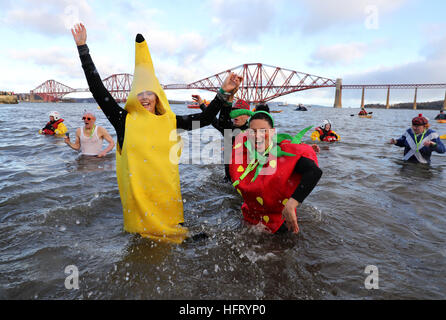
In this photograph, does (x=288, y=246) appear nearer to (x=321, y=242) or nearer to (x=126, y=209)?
(x=321, y=242)

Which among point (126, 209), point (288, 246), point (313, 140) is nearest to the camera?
point (126, 209)

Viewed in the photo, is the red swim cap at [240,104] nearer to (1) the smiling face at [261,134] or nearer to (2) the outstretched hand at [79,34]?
(1) the smiling face at [261,134]

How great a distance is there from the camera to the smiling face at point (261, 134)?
2963 mm

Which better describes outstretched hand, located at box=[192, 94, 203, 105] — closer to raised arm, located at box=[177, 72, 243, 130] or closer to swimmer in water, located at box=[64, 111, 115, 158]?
raised arm, located at box=[177, 72, 243, 130]

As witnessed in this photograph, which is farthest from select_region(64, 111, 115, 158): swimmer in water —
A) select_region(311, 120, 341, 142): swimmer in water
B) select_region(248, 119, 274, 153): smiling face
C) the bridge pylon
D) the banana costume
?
the bridge pylon

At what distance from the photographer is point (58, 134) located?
1261 cm

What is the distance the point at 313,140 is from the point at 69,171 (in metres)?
11.2

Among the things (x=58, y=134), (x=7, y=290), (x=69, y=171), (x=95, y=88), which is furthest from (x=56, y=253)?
(x=58, y=134)

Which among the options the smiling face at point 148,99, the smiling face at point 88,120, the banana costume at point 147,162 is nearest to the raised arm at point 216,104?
the banana costume at point 147,162

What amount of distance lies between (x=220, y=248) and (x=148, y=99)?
1915 mm

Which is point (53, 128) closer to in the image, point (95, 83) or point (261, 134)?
point (95, 83)

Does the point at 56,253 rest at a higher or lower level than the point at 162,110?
lower

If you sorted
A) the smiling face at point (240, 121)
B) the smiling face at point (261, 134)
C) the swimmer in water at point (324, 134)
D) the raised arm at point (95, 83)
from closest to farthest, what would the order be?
1. the raised arm at point (95, 83)
2. the smiling face at point (261, 134)
3. the smiling face at point (240, 121)
4. the swimmer in water at point (324, 134)

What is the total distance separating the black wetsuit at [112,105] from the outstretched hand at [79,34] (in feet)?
0.16
